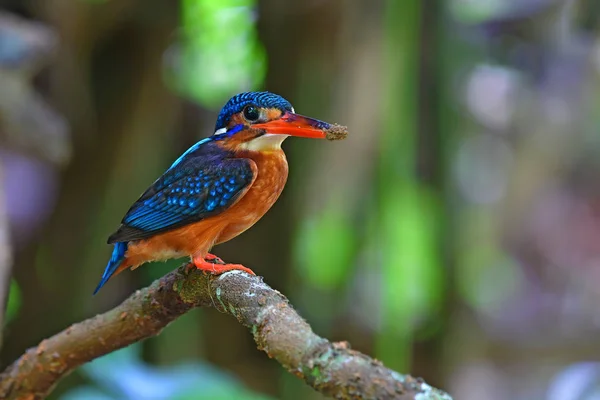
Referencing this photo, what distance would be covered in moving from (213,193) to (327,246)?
1.59 m

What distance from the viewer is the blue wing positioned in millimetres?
1277

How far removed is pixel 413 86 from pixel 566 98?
153 cm

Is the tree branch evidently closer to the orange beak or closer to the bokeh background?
the orange beak

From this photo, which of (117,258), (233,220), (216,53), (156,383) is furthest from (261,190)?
(216,53)

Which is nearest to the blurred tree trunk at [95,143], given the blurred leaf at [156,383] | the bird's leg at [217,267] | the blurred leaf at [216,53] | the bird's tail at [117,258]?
the blurred leaf at [216,53]

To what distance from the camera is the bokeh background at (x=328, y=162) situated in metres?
2.59

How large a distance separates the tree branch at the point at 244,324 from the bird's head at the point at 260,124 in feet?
0.77

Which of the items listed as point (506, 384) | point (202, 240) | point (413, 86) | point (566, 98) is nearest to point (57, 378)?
point (202, 240)

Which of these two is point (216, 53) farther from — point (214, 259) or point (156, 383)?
point (214, 259)

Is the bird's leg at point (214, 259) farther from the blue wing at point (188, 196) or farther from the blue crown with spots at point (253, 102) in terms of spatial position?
the blue crown with spots at point (253, 102)

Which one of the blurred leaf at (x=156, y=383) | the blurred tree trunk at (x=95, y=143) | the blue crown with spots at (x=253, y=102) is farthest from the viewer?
the blurred tree trunk at (x=95, y=143)

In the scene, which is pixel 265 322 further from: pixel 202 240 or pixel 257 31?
pixel 257 31

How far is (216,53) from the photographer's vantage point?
11.7 feet

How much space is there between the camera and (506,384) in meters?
4.46
